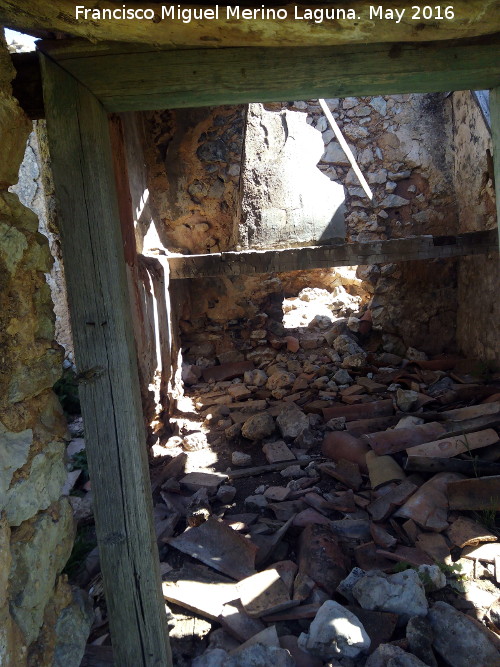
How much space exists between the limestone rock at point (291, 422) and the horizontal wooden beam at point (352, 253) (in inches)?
59.2

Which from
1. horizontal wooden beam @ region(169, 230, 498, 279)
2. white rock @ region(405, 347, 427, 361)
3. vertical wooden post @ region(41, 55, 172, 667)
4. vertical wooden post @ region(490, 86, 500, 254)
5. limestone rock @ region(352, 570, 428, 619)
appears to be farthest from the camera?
white rock @ region(405, 347, 427, 361)

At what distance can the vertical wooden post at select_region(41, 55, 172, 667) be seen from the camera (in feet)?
5.27

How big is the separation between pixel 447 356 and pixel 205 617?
16.8ft

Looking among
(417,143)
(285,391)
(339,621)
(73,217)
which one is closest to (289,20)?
(73,217)

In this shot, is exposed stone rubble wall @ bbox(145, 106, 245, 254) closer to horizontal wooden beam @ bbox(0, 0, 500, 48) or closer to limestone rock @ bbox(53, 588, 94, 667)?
horizontal wooden beam @ bbox(0, 0, 500, 48)

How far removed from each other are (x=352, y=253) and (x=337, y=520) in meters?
2.67

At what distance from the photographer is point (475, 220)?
613 centimetres

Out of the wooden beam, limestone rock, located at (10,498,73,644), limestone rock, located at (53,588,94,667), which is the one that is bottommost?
limestone rock, located at (53,588,94,667)

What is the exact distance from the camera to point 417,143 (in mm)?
6996

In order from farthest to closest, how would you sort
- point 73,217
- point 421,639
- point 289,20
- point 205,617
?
point 205,617
point 421,639
point 73,217
point 289,20

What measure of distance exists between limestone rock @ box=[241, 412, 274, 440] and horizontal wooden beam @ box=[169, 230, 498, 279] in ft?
4.94

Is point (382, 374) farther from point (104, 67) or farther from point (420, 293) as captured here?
point (104, 67)

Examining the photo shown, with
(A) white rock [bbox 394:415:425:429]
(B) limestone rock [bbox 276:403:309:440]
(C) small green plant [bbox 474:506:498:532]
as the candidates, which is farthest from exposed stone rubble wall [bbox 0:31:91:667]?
(A) white rock [bbox 394:415:425:429]

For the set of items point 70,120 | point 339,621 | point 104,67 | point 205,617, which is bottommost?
point 205,617
